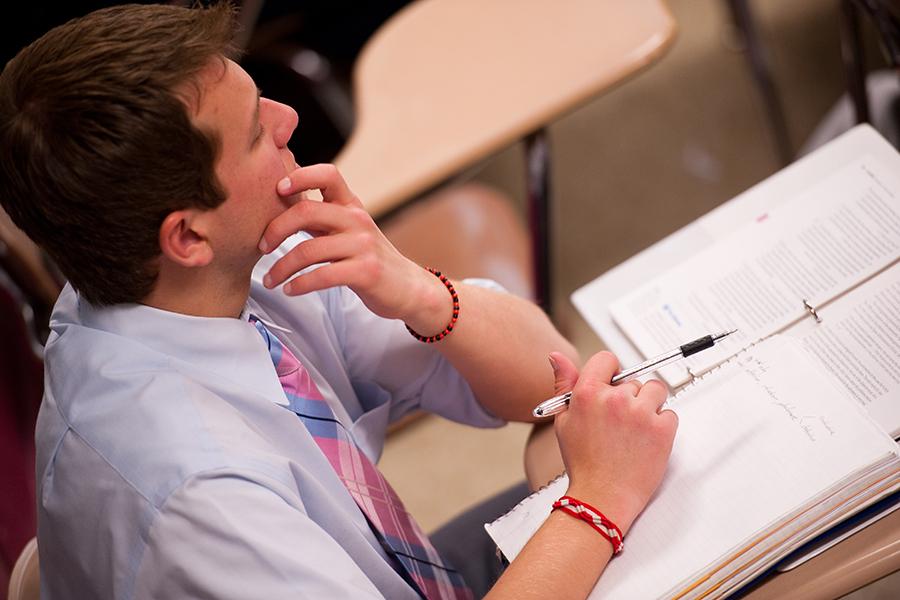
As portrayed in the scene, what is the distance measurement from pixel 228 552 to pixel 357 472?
9.9 inches

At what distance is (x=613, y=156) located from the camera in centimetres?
266

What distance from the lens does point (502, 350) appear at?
3.80 ft

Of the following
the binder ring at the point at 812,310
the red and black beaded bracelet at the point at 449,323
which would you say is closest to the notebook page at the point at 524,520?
the red and black beaded bracelet at the point at 449,323

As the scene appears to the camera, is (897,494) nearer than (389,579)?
Yes

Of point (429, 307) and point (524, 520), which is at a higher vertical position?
point (429, 307)

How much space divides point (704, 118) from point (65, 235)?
6.81 feet

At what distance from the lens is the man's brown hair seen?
2.81ft

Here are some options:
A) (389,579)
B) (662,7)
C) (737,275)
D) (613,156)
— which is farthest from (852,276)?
(613,156)

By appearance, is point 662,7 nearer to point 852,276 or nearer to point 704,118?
point 852,276

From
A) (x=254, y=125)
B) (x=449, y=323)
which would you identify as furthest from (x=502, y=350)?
(x=254, y=125)

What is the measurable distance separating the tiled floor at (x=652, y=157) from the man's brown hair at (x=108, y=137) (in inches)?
54.0

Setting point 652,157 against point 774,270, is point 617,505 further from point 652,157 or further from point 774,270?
point 652,157

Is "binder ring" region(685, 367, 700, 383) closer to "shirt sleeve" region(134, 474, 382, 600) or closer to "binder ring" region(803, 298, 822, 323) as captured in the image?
"binder ring" region(803, 298, 822, 323)

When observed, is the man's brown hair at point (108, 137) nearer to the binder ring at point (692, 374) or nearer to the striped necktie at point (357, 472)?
the striped necktie at point (357, 472)
